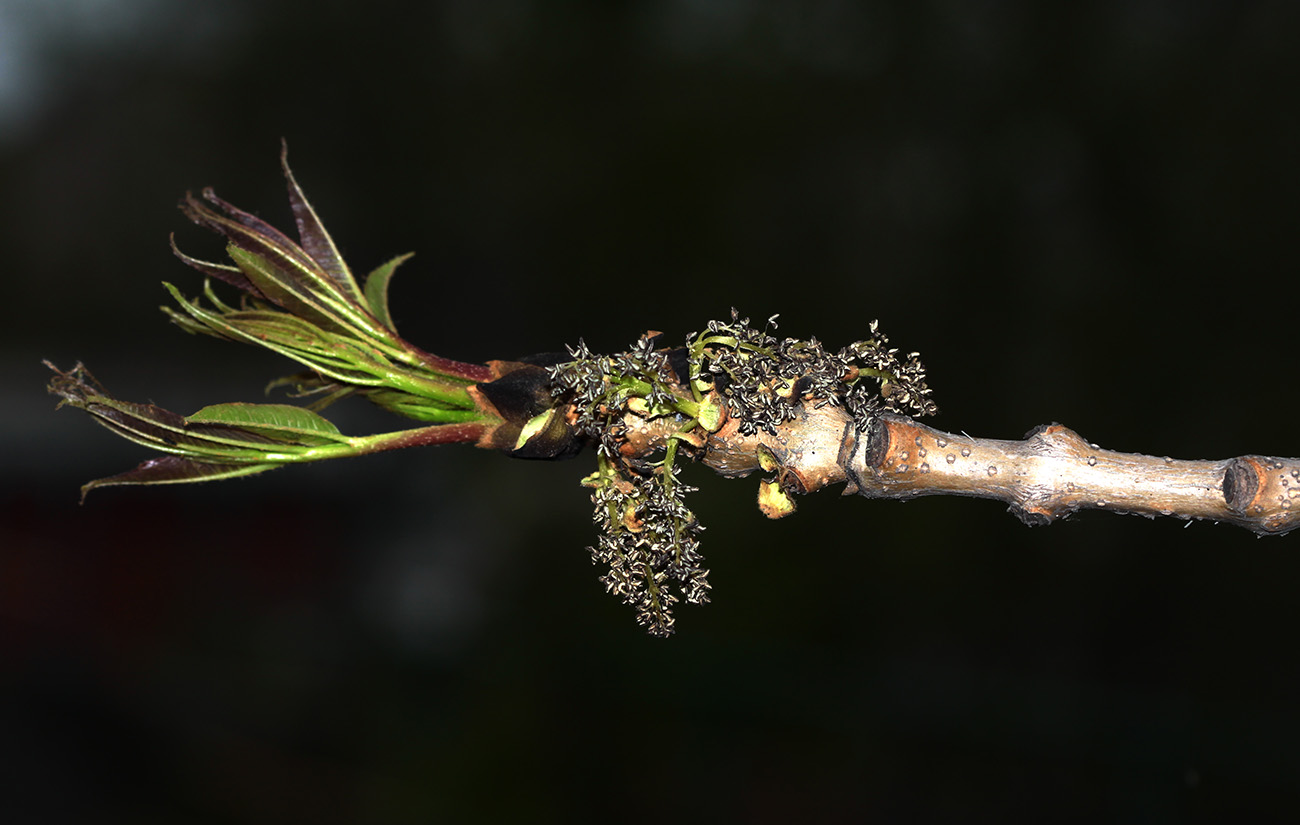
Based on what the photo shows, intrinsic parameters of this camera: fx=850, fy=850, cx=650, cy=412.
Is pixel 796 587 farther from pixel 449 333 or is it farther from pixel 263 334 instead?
pixel 263 334

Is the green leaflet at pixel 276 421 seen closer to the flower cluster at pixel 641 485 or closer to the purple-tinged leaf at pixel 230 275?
the purple-tinged leaf at pixel 230 275

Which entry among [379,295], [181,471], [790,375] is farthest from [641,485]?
[181,471]

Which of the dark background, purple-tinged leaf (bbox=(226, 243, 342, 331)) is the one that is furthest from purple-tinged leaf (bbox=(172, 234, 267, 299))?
the dark background

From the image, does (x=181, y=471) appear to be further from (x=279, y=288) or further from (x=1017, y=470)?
(x=1017, y=470)

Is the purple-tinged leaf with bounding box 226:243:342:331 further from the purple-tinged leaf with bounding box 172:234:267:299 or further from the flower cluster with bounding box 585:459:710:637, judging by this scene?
the flower cluster with bounding box 585:459:710:637

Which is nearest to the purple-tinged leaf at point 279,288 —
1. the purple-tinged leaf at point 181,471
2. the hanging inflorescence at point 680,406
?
the purple-tinged leaf at point 181,471

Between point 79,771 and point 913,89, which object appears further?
point 79,771

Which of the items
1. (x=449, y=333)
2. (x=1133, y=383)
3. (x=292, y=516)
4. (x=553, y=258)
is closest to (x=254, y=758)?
(x=292, y=516)
